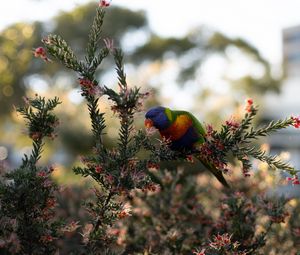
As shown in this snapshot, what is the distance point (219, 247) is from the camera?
241 centimetres

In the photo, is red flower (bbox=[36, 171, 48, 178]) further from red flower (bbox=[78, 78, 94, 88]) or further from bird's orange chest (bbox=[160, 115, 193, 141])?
bird's orange chest (bbox=[160, 115, 193, 141])

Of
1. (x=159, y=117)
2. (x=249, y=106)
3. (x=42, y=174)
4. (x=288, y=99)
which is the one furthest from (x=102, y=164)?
(x=288, y=99)

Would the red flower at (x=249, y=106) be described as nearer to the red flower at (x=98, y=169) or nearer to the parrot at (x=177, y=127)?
the parrot at (x=177, y=127)

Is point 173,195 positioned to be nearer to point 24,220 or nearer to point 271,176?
point 271,176

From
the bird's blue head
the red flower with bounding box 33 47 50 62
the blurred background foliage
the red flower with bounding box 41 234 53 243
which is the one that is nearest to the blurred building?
the blurred background foliage

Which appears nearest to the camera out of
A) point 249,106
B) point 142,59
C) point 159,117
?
point 249,106

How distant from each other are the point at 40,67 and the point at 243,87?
39.1 feet

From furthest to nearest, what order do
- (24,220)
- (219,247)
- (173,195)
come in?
(173,195) → (24,220) → (219,247)

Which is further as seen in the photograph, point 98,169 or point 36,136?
point 36,136

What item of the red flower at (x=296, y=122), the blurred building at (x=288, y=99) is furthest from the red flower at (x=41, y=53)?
the blurred building at (x=288, y=99)

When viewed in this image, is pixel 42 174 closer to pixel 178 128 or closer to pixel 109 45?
pixel 109 45

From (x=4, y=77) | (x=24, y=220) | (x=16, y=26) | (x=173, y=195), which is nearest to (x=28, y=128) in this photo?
(x=24, y=220)

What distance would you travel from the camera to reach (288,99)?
46469 mm

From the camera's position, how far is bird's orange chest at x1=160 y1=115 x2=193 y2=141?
9.96 ft
